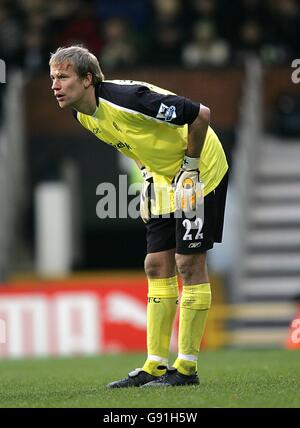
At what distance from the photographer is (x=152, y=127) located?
7.52 meters

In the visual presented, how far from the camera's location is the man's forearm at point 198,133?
7371mm

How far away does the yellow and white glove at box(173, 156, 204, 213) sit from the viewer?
743 cm

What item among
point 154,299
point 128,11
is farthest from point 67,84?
point 128,11

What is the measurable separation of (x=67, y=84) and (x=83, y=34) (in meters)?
10.9

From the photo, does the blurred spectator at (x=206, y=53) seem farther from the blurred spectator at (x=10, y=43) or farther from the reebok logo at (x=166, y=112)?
the reebok logo at (x=166, y=112)

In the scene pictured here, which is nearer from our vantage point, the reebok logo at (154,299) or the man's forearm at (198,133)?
the man's forearm at (198,133)

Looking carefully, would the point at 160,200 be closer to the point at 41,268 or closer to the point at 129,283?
the point at 129,283

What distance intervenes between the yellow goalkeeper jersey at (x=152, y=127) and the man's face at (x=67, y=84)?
0.44ft

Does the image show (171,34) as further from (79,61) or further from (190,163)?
(190,163)

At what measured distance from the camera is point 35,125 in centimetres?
1861

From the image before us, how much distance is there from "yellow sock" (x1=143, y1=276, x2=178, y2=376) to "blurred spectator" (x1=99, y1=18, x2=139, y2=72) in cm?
1059

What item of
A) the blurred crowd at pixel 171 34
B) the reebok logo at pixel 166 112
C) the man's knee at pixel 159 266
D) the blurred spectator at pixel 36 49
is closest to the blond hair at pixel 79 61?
the reebok logo at pixel 166 112

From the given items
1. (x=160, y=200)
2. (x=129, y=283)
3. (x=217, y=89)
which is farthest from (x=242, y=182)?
(x=160, y=200)

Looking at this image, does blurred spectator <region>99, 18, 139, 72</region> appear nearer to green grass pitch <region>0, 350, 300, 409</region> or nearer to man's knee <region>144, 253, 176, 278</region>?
green grass pitch <region>0, 350, 300, 409</region>
